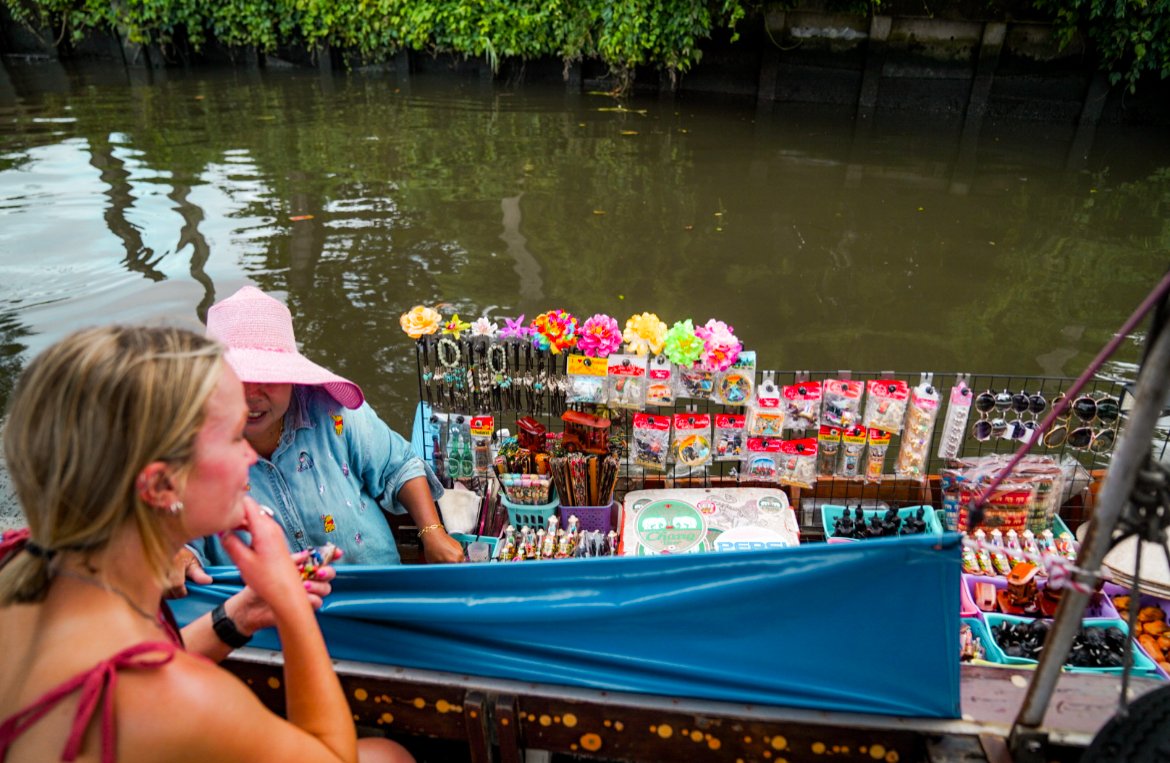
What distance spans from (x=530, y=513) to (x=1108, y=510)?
1.93 m

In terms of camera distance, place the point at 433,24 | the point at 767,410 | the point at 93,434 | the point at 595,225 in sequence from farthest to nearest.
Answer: the point at 433,24
the point at 595,225
the point at 767,410
the point at 93,434

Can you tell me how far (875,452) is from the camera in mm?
2982

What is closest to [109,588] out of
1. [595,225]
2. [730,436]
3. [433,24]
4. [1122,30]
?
[730,436]

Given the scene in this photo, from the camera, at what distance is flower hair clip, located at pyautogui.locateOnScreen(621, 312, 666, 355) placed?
2.68 metres

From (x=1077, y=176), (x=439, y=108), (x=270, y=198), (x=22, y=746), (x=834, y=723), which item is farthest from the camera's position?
(x=439, y=108)

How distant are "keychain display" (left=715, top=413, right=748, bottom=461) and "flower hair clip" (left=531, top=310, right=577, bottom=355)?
612mm

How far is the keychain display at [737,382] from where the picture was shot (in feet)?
8.87

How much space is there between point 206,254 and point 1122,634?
7094 mm

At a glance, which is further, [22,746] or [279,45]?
[279,45]

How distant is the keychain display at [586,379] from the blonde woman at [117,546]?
1.52 meters

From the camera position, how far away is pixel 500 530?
2.97 m

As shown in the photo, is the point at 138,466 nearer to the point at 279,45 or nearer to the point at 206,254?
the point at 206,254

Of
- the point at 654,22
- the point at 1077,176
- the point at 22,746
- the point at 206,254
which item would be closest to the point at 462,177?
the point at 206,254

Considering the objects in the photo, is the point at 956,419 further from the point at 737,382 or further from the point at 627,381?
the point at 627,381
